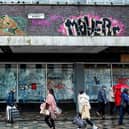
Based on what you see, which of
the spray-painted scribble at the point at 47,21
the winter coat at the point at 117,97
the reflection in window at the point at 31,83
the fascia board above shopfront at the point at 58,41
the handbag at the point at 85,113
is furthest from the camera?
the reflection in window at the point at 31,83

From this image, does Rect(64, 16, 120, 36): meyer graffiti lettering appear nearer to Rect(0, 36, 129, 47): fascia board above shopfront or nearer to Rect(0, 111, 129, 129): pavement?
Rect(0, 36, 129, 47): fascia board above shopfront

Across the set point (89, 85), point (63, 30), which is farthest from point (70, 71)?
point (63, 30)

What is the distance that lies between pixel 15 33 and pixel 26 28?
620mm

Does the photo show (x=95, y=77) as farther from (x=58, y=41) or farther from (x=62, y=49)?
(x=58, y=41)

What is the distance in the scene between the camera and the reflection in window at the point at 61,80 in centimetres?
2509

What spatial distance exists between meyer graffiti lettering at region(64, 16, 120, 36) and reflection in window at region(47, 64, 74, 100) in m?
3.95

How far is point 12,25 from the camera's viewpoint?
2123 cm

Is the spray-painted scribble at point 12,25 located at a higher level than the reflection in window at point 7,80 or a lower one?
higher

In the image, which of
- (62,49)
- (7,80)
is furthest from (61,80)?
(62,49)

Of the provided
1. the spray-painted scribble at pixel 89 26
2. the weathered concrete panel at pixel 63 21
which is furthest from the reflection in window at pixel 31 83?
the spray-painted scribble at pixel 89 26

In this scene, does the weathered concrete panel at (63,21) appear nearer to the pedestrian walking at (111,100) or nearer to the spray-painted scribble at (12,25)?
the spray-painted scribble at (12,25)

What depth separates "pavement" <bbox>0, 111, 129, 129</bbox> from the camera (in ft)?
61.3

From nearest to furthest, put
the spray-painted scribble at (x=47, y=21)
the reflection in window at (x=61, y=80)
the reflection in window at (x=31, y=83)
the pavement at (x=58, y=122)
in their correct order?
the pavement at (x=58, y=122) → the spray-painted scribble at (x=47, y=21) → the reflection in window at (x=31, y=83) → the reflection in window at (x=61, y=80)

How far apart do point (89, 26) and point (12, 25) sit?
364cm
